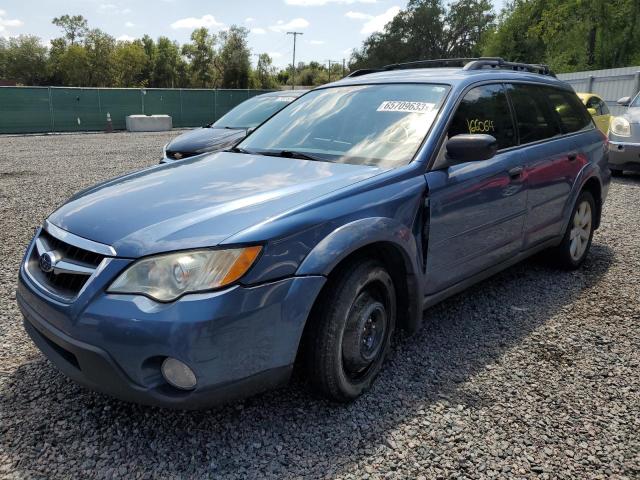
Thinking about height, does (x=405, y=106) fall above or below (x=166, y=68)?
below

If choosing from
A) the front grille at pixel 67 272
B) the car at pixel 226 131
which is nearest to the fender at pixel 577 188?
the car at pixel 226 131

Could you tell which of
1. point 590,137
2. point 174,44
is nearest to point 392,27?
point 174,44

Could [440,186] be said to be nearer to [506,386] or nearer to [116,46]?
[506,386]

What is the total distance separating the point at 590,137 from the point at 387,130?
2.54 metres

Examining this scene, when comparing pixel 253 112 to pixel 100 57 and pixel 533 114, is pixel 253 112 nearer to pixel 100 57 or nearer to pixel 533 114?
pixel 533 114

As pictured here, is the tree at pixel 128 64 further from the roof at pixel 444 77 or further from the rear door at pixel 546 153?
the rear door at pixel 546 153

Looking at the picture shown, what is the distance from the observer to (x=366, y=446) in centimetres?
233

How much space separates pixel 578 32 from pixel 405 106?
34203mm

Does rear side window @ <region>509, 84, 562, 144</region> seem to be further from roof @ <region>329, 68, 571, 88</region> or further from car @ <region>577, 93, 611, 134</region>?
car @ <region>577, 93, 611, 134</region>

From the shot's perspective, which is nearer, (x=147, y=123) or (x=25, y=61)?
(x=147, y=123)

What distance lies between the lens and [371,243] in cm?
252

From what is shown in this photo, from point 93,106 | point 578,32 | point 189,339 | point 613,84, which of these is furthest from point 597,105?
point 578,32

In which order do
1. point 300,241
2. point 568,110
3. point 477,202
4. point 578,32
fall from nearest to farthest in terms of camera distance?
point 300,241
point 477,202
point 568,110
point 578,32

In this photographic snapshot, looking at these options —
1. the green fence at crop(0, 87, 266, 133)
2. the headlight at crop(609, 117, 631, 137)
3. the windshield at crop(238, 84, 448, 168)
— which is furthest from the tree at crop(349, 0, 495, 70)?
the windshield at crop(238, 84, 448, 168)
